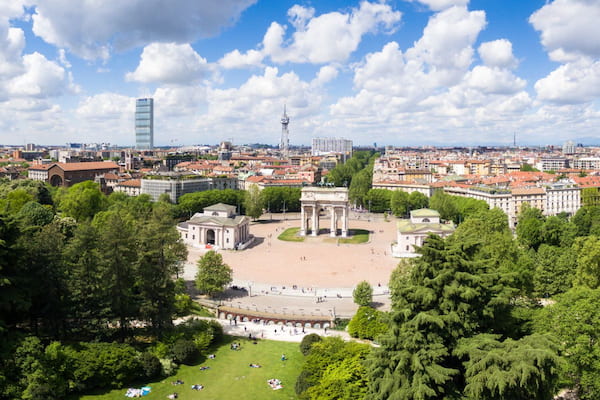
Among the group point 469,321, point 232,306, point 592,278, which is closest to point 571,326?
point 469,321

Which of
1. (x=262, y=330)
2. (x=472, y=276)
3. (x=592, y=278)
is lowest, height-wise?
(x=262, y=330)

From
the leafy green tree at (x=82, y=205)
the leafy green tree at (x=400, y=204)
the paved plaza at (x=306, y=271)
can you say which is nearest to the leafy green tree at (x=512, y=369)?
the paved plaza at (x=306, y=271)

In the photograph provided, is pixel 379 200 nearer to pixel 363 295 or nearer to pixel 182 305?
pixel 363 295

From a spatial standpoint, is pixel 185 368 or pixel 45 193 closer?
pixel 185 368

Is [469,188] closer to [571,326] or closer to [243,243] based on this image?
[243,243]

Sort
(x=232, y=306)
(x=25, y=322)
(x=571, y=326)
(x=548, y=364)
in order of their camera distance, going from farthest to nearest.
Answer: (x=232, y=306)
(x=25, y=322)
(x=571, y=326)
(x=548, y=364)

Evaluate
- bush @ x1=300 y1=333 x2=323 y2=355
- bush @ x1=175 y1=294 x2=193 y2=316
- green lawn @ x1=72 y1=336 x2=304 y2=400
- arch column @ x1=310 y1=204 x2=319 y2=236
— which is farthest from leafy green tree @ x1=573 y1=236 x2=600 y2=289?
arch column @ x1=310 y1=204 x2=319 y2=236
